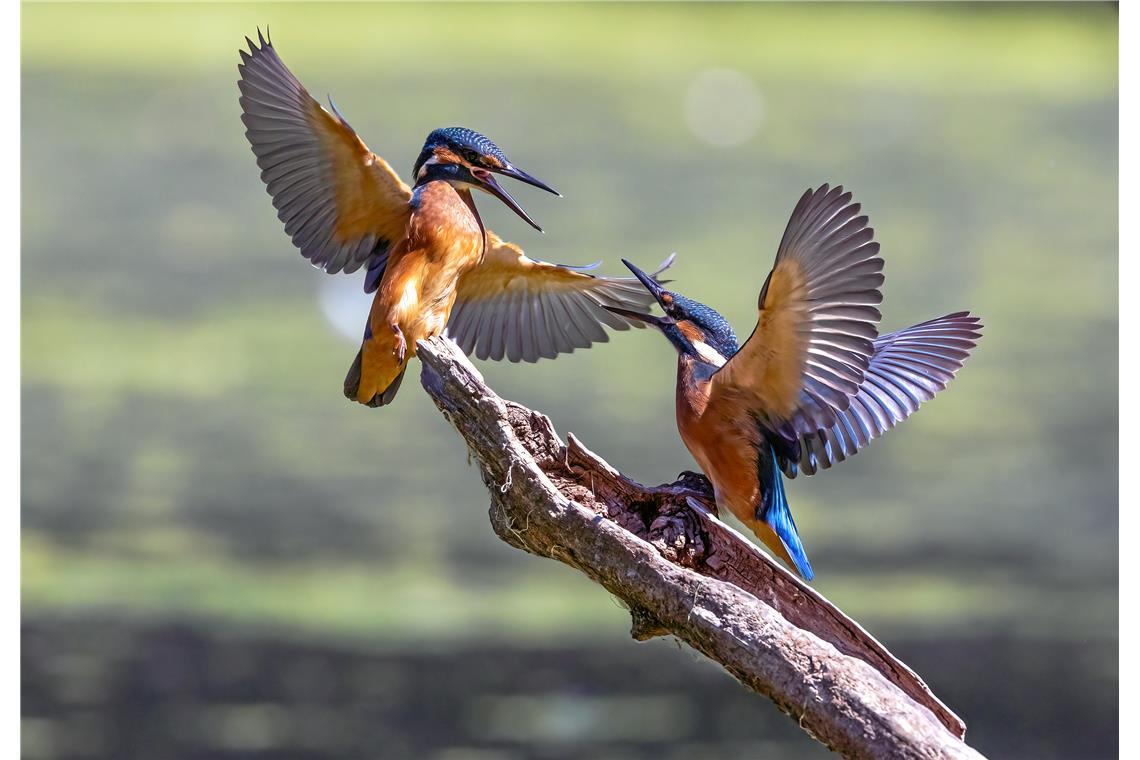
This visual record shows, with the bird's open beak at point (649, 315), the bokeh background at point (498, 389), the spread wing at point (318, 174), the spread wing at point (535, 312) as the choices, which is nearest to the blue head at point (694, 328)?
the bird's open beak at point (649, 315)

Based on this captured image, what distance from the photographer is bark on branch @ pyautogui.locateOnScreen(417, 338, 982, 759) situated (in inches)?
72.1

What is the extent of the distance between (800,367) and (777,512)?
29cm

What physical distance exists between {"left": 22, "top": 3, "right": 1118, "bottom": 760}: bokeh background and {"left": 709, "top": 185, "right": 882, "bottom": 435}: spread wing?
2944 millimetres

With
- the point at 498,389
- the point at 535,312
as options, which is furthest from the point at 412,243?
the point at 498,389

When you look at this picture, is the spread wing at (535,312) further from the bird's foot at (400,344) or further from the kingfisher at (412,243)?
the bird's foot at (400,344)

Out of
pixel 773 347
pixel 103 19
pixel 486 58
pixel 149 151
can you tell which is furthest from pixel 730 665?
pixel 103 19

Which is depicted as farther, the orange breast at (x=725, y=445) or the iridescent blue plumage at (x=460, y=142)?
the iridescent blue plumage at (x=460, y=142)

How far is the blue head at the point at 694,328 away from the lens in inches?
86.1

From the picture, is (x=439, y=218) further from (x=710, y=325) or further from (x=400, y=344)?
(x=710, y=325)

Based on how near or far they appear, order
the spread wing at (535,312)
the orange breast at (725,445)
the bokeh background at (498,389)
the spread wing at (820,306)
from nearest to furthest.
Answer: the spread wing at (820,306)
the orange breast at (725,445)
the spread wing at (535,312)
the bokeh background at (498,389)

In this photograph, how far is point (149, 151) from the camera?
6.93m

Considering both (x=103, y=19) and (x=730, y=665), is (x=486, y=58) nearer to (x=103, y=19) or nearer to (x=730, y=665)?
(x=103, y=19)

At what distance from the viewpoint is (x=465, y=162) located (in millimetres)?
2338

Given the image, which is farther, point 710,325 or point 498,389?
point 498,389
